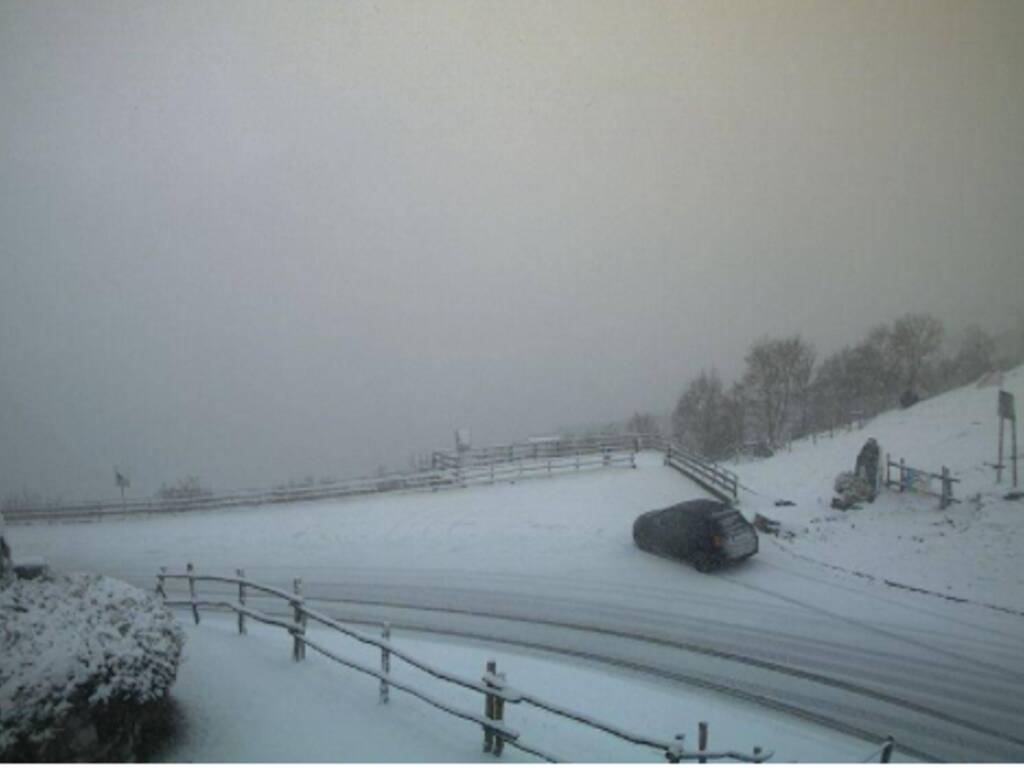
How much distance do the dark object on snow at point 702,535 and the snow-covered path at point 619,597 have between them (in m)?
0.43

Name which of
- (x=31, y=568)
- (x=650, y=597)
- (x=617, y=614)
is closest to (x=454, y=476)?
(x=650, y=597)

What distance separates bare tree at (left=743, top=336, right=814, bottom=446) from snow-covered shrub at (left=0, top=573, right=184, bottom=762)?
66.8 m

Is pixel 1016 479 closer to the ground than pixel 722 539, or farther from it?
farther from it

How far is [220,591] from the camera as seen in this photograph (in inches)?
593

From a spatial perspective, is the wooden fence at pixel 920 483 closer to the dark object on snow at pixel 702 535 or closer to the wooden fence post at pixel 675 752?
the dark object on snow at pixel 702 535

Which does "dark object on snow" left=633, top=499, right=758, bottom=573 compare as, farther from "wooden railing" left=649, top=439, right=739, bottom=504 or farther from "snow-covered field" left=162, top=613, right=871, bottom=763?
"snow-covered field" left=162, top=613, right=871, bottom=763

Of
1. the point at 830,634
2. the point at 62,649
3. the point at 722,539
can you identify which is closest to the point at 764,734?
the point at 830,634

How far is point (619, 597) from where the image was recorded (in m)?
13.7

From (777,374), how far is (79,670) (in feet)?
227

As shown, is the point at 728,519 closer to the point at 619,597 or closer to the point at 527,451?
the point at 619,597

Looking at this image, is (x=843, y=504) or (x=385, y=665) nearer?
(x=385, y=665)

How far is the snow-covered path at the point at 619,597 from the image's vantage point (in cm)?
936

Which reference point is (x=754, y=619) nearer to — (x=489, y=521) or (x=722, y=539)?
(x=722, y=539)

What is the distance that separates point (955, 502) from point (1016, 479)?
6.67 feet
